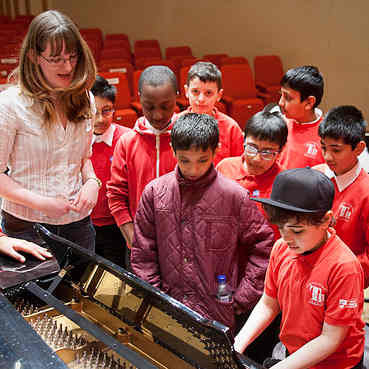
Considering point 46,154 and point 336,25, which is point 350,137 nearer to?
point 46,154

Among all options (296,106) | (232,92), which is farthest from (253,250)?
(232,92)

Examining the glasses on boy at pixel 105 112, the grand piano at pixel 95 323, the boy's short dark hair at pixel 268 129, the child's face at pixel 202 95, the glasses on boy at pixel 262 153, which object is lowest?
the grand piano at pixel 95 323

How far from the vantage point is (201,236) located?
2035 millimetres

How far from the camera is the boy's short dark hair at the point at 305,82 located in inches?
126

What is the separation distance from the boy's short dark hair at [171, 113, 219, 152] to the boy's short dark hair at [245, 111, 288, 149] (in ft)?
1.36

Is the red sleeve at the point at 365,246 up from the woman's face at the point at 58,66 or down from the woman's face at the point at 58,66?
down

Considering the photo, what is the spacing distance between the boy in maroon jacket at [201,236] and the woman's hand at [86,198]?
0.85 ft

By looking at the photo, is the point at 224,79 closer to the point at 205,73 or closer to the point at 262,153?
the point at 205,73

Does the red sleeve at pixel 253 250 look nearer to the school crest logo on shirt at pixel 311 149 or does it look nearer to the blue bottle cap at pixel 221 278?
the blue bottle cap at pixel 221 278

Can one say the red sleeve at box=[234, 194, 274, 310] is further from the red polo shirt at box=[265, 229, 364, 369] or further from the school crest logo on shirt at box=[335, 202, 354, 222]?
the school crest logo on shirt at box=[335, 202, 354, 222]

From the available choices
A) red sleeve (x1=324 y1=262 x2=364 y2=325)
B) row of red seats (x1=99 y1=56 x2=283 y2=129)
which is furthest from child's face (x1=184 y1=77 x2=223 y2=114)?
row of red seats (x1=99 y1=56 x2=283 y2=129)

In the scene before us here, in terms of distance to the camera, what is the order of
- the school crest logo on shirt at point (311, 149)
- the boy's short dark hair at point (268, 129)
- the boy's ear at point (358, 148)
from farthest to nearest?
the school crest logo on shirt at point (311, 149), the boy's short dark hair at point (268, 129), the boy's ear at point (358, 148)

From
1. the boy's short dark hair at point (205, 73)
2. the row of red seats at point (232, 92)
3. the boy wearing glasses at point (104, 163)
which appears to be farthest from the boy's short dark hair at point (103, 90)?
the row of red seats at point (232, 92)

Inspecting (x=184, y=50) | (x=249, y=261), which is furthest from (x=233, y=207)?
(x=184, y=50)
